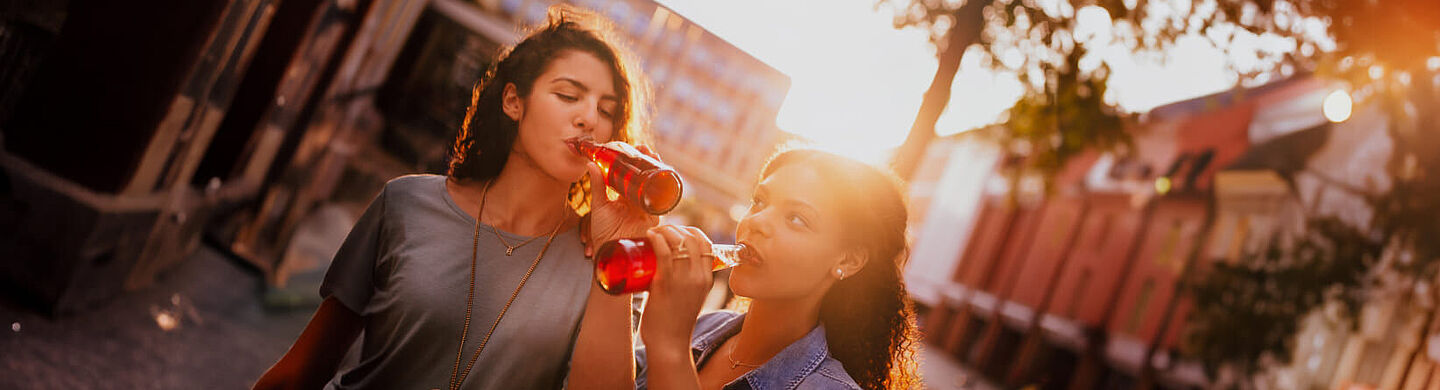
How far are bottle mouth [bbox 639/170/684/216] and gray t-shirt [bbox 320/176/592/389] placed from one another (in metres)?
0.39

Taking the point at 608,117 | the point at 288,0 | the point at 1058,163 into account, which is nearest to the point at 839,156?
the point at 608,117

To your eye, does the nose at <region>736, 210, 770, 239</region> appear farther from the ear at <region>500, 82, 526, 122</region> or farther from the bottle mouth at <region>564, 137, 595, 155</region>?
the ear at <region>500, 82, 526, 122</region>

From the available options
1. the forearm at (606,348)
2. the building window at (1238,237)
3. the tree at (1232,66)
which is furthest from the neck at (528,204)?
the building window at (1238,237)

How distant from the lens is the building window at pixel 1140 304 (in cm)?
2205

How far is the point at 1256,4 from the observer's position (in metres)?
5.09

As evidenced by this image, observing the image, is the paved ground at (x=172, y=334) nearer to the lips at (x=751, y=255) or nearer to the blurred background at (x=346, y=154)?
the blurred background at (x=346, y=154)

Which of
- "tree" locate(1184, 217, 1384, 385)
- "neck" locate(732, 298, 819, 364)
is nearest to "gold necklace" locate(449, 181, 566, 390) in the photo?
"neck" locate(732, 298, 819, 364)

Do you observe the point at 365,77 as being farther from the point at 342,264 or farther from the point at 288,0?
the point at 342,264

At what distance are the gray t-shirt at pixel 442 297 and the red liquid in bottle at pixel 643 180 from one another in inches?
14.4

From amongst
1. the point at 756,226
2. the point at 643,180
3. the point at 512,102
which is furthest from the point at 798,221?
the point at 512,102

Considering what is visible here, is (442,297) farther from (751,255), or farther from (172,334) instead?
(172,334)

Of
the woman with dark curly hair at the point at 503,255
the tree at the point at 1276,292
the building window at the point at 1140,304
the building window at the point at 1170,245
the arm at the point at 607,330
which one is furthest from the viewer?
the building window at the point at 1170,245

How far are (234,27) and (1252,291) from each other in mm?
9270

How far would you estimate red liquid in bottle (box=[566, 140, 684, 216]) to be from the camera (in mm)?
1985
